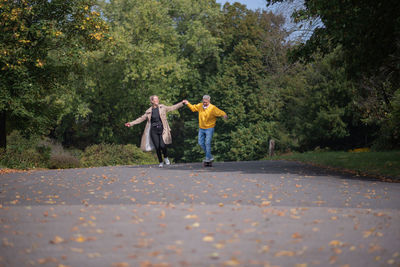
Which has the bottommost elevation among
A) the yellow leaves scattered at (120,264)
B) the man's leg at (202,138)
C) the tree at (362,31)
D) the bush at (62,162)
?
the bush at (62,162)

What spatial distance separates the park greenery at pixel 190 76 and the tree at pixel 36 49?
5cm

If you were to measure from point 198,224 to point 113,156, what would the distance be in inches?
905

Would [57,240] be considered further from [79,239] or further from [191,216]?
[191,216]

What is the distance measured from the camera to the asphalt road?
527 centimetres

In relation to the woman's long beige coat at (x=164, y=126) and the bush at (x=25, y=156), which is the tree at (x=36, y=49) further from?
the woman's long beige coat at (x=164, y=126)

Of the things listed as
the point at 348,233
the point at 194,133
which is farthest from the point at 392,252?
the point at 194,133

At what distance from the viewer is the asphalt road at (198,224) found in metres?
5.27

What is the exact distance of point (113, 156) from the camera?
95.7 ft

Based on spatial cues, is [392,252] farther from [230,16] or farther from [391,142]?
[230,16]

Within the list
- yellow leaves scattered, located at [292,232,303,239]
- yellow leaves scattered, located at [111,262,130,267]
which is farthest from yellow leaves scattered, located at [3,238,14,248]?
yellow leaves scattered, located at [292,232,303,239]

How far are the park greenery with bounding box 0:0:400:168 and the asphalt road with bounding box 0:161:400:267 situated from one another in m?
6.02

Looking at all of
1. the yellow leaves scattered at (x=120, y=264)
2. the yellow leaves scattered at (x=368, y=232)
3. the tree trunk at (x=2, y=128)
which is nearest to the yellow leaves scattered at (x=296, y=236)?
the yellow leaves scattered at (x=368, y=232)

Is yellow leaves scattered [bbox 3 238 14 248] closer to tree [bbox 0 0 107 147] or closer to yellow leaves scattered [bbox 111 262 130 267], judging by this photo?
yellow leaves scattered [bbox 111 262 130 267]

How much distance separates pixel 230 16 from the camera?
44281 mm
